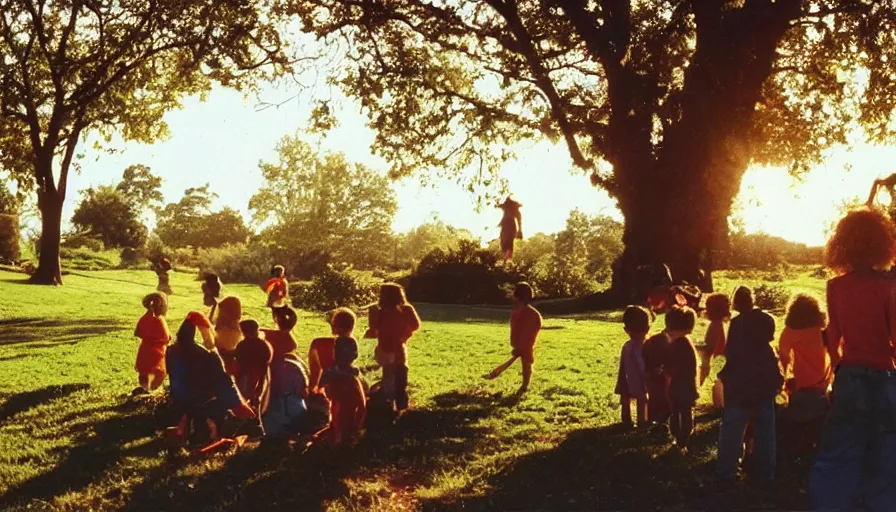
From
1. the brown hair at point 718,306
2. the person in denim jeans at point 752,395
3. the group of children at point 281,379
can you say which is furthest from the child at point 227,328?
the person in denim jeans at point 752,395

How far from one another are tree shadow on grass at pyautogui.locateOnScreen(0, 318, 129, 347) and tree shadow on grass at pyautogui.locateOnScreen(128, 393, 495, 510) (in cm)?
1175

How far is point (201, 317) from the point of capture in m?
9.14

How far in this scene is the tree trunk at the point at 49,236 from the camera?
3244cm

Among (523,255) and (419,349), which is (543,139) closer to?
(419,349)

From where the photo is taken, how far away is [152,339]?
35.1 feet

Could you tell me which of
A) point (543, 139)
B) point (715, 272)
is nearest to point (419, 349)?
point (543, 139)

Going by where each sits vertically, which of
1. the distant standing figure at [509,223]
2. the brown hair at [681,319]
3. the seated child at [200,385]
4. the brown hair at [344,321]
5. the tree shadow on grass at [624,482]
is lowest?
the tree shadow on grass at [624,482]

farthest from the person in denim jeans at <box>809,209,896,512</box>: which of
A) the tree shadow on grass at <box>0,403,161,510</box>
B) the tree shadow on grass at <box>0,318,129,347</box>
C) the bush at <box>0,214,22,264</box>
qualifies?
the bush at <box>0,214,22,264</box>

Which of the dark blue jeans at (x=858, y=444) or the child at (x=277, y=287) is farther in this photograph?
the child at (x=277, y=287)

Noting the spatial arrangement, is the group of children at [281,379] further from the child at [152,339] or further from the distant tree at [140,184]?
the distant tree at [140,184]

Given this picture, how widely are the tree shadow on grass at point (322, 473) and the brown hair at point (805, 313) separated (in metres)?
3.36

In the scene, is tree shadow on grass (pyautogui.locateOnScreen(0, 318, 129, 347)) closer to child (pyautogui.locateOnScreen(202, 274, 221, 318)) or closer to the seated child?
child (pyautogui.locateOnScreen(202, 274, 221, 318))

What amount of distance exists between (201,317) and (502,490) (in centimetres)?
429

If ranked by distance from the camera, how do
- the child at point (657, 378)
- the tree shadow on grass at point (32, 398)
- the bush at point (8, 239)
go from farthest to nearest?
the bush at point (8, 239)
the tree shadow on grass at point (32, 398)
the child at point (657, 378)
